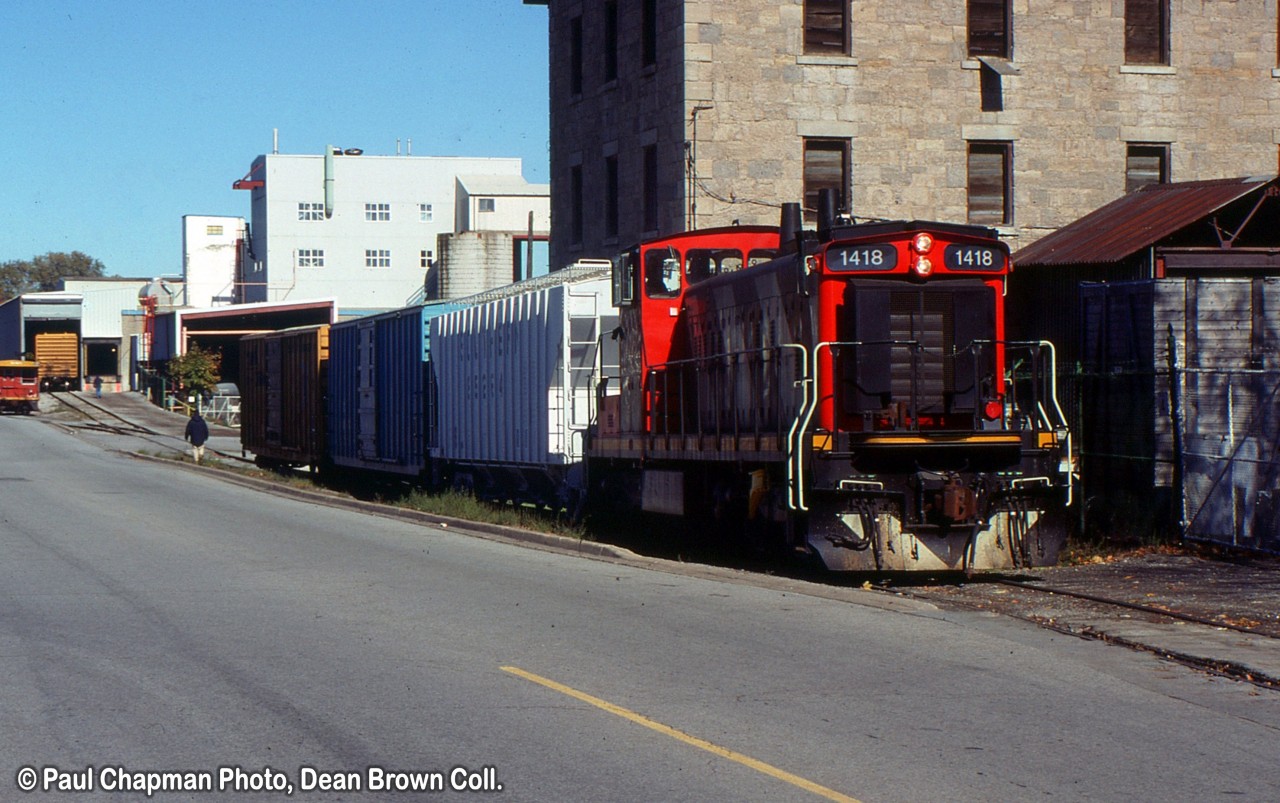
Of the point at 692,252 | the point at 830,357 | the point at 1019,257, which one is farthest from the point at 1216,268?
the point at 830,357

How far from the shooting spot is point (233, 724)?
760cm

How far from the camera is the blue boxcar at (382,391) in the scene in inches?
1048

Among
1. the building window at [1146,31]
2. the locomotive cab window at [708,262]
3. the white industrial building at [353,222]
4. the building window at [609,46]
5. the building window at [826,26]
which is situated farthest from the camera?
the white industrial building at [353,222]

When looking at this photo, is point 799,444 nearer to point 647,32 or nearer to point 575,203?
point 647,32

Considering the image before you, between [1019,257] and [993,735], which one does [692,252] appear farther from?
[993,735]

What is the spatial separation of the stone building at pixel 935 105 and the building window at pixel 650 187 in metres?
0.05

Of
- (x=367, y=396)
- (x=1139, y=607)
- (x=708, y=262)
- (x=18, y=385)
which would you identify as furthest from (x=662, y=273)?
(x=18, y=385)

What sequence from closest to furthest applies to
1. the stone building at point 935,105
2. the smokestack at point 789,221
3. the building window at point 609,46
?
the smokestack at point 789,221
the stone building at point 935,105
the building window at point 609,46

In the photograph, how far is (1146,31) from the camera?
3178 cm

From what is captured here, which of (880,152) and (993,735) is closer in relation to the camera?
(993,735)

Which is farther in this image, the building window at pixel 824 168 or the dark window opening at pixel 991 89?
the dark window opening at pixel 991 89

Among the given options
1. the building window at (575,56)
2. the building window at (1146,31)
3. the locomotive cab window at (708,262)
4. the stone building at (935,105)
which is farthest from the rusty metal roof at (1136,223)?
the building window at (575,56)

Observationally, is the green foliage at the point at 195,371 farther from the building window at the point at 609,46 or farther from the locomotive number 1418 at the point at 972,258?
the locomotive number 1418 at the point at 972,258

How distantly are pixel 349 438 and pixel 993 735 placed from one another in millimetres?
24119
